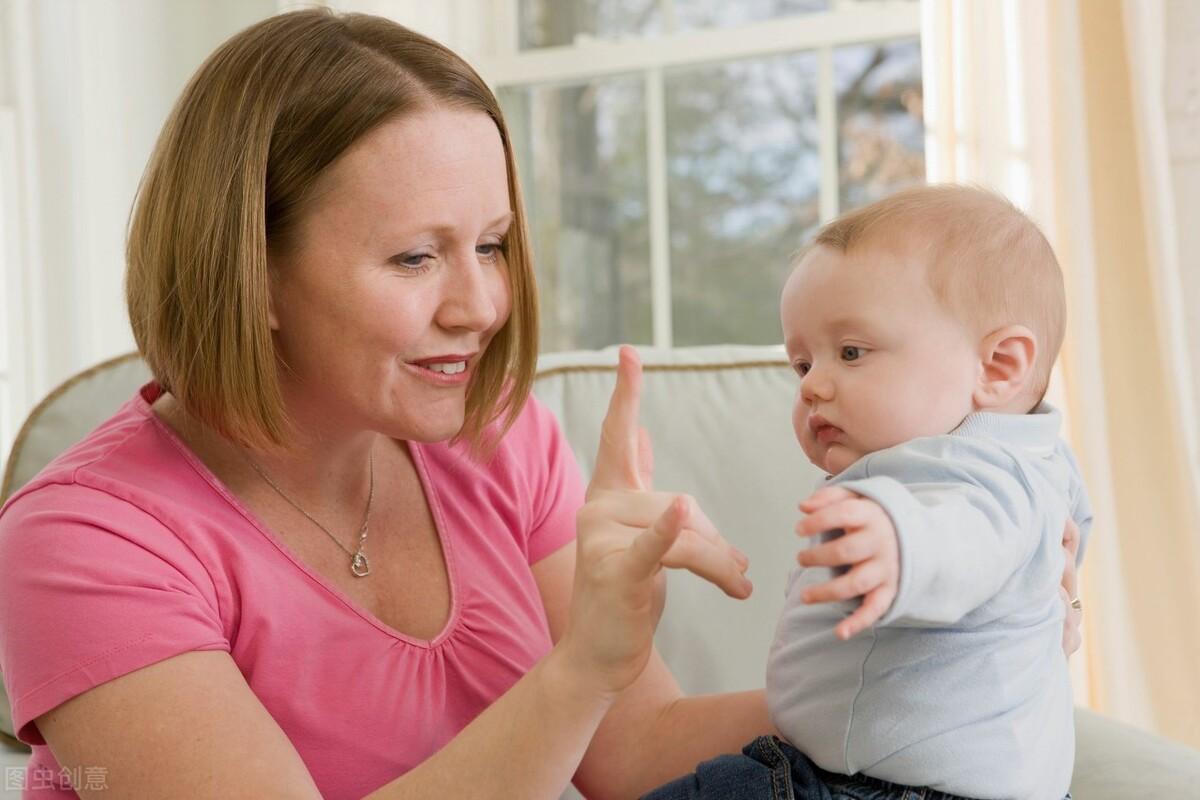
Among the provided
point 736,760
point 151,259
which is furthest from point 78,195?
point 736,760

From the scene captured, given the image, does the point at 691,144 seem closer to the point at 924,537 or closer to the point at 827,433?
the point at 827,433

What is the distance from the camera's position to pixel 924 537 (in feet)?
2.64

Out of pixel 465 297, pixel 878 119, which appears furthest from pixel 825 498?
pixel 878 119

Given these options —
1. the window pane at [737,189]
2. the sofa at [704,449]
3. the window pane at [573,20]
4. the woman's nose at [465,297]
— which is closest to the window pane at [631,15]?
the window pane at [573,20]

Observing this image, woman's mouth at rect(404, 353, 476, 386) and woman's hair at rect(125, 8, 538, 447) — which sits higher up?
woman's hair at rect(125, 8, 538, 447)

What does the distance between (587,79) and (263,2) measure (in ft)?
2.89

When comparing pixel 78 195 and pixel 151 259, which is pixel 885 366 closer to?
pixel 151 259

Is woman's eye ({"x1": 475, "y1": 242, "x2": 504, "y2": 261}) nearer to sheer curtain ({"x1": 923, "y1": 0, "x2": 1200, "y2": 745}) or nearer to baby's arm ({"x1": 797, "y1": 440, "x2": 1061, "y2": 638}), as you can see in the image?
baby's arm ({"x1": 797, "y1": 440, "x2": 1061, "y2": 638})

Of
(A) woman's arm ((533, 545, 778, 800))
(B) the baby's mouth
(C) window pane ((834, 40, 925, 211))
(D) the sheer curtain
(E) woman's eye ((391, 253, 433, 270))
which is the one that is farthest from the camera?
(C) window pane ((834, 40, 925, 211))

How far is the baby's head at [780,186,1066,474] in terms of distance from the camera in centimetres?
104

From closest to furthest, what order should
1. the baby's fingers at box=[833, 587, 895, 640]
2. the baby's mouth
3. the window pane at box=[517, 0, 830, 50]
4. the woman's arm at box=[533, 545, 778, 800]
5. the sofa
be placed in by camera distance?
the baby's fingers at box=[833, 587, 895, 640], the baby's mouth, the woman's arm at box=[533, 545, 778, 800], the sofa, the window pane at box=[517, 0, 830, 50]

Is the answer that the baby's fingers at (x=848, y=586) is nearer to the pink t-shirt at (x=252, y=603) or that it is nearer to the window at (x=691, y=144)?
the pink t-shirt at (x=252, y=603)

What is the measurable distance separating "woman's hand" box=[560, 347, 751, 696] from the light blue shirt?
0.13 m

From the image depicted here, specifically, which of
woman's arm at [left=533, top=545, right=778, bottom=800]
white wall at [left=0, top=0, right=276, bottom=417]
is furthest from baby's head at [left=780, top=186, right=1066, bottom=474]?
white wall at [left=0, top=0, right=276, bottom=417]
